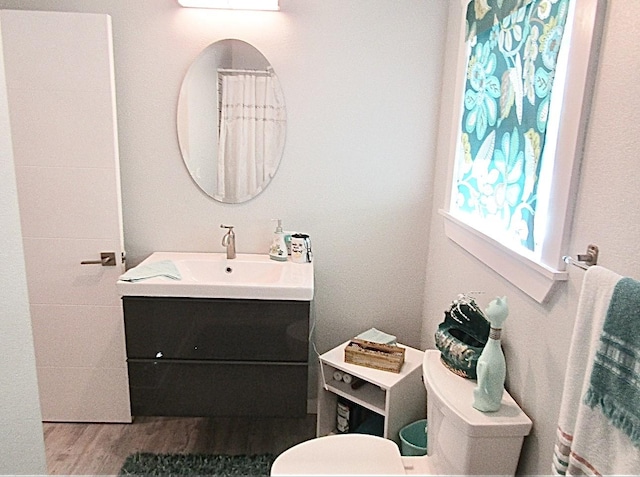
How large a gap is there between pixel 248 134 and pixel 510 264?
55.4 inches

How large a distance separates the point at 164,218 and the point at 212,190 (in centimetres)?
29

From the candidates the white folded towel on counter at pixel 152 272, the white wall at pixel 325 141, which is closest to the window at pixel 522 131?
the white wall at pixel 325 141

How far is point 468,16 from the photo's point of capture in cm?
188

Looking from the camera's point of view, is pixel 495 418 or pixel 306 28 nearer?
pixel 495 418

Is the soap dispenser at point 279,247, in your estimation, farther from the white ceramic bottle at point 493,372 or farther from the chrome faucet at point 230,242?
the white ceramic bottle at point 493,372

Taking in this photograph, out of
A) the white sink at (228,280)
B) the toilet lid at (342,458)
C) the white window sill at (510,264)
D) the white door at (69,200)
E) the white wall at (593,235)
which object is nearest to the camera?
the white wall at (593,235)

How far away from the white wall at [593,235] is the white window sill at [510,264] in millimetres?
34

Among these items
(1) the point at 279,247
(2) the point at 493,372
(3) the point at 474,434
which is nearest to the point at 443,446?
(3) the point at 474,434

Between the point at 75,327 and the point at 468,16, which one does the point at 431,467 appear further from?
the point at 75,327

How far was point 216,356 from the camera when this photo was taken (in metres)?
2.02

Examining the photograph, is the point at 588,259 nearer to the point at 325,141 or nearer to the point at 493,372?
the point at 493,372

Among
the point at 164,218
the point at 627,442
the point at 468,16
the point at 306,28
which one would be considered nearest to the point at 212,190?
the point at 164,218

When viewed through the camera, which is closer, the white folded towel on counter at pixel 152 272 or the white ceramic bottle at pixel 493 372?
the white ceramic bottle at pixel 493 372

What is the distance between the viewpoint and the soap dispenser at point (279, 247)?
2.35 m
